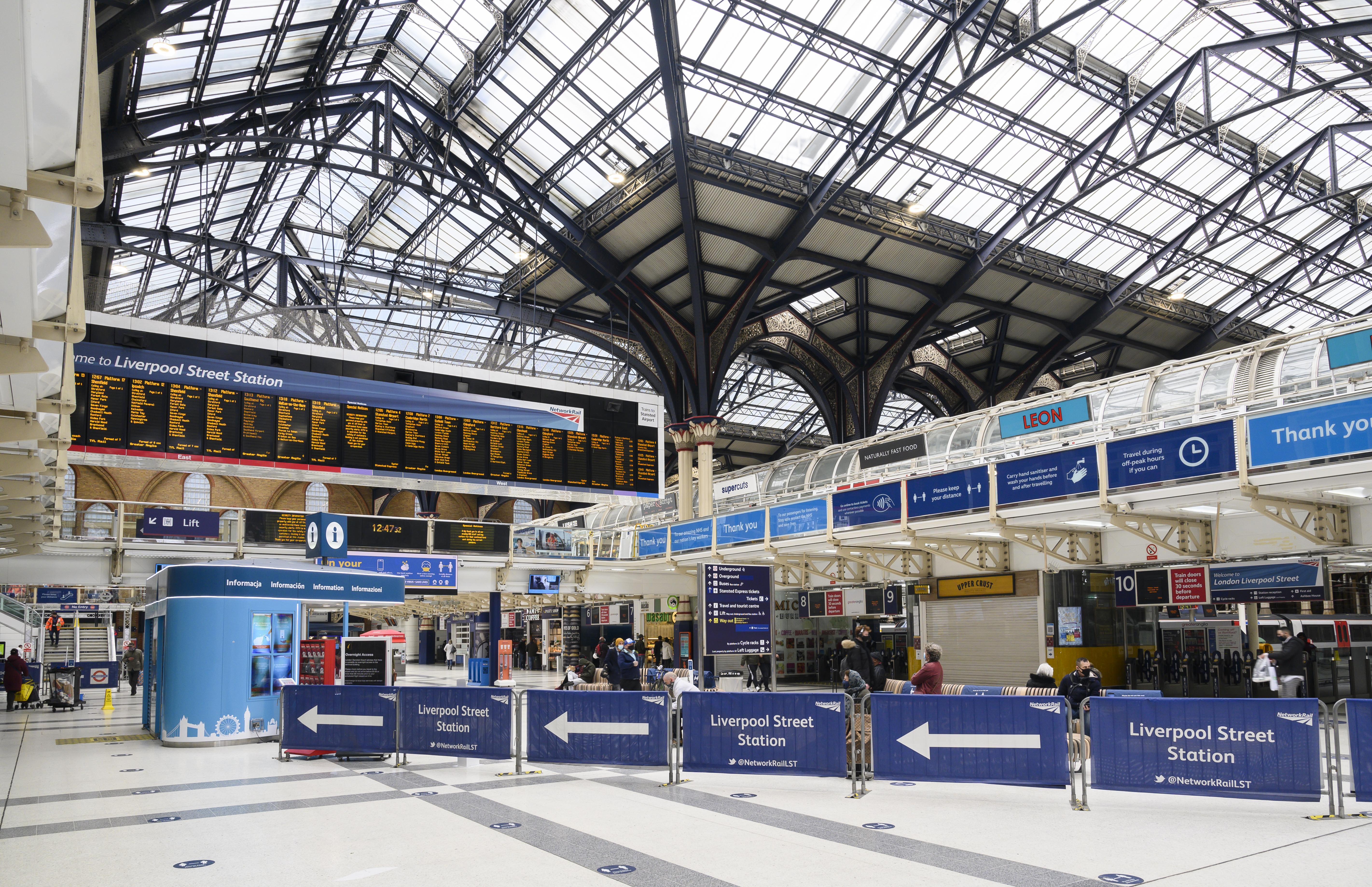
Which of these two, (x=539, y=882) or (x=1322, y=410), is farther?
(x=1322, y=410)

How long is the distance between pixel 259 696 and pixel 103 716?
32.0ft

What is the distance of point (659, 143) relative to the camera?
87.9 ft

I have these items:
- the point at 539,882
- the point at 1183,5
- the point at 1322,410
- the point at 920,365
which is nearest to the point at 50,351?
the point at 539,882

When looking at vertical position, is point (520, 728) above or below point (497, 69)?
below

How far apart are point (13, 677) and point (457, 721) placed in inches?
756

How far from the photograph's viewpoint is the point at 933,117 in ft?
88.2

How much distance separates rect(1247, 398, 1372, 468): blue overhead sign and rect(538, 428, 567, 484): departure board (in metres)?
13.4

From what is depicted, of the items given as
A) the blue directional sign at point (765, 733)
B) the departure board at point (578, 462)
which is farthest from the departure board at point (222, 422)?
the blue directional sign at point (765, 733)

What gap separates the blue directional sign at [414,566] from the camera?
24.0m

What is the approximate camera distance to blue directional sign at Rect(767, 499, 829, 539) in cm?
2258

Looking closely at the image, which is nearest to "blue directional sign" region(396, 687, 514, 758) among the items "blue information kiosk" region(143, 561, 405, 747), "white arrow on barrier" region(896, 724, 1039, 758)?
"blue information kiosk" region(143, 561, 405, 747)

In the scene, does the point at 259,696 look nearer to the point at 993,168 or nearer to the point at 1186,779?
the point at 1186,779

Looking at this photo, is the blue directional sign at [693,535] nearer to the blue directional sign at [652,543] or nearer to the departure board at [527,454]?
the blue directional sign at [652,543]

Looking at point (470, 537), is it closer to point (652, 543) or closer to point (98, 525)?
point (652, 543)
